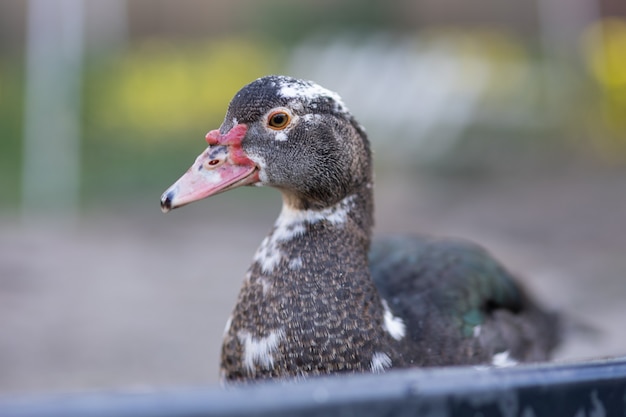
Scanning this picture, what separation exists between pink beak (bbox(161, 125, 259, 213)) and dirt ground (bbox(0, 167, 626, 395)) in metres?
1.96

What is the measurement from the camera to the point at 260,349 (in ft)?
8.27

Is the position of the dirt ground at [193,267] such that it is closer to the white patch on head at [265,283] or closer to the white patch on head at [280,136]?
the white patch on head at [265,283]

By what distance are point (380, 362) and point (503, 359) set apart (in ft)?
2.30

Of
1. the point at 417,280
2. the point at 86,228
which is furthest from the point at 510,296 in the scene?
Answer: the point at 86,228

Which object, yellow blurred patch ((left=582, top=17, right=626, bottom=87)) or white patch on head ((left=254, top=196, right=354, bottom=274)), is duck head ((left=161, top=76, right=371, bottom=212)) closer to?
white patch on head ((left=254, top=196, right=354, bottom=274))

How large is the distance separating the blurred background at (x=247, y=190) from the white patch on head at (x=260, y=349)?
1.98 m

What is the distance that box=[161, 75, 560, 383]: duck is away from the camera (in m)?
2.50

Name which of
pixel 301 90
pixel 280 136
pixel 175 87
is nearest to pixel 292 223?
pixel 280 136

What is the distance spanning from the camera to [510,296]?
11.1 feet

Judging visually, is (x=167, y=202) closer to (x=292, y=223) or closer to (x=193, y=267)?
(x=292, y=223)

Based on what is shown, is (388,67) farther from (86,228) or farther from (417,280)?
(417,280)

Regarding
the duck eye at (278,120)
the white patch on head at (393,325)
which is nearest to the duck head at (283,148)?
the duck eye at (278,120)

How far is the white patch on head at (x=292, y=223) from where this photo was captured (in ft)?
8.82

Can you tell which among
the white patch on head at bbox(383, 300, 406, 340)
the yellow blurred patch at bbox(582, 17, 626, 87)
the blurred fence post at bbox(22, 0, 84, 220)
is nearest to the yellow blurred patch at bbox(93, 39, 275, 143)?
the blurred fence post at bbox(22, 0, 84, 220)
